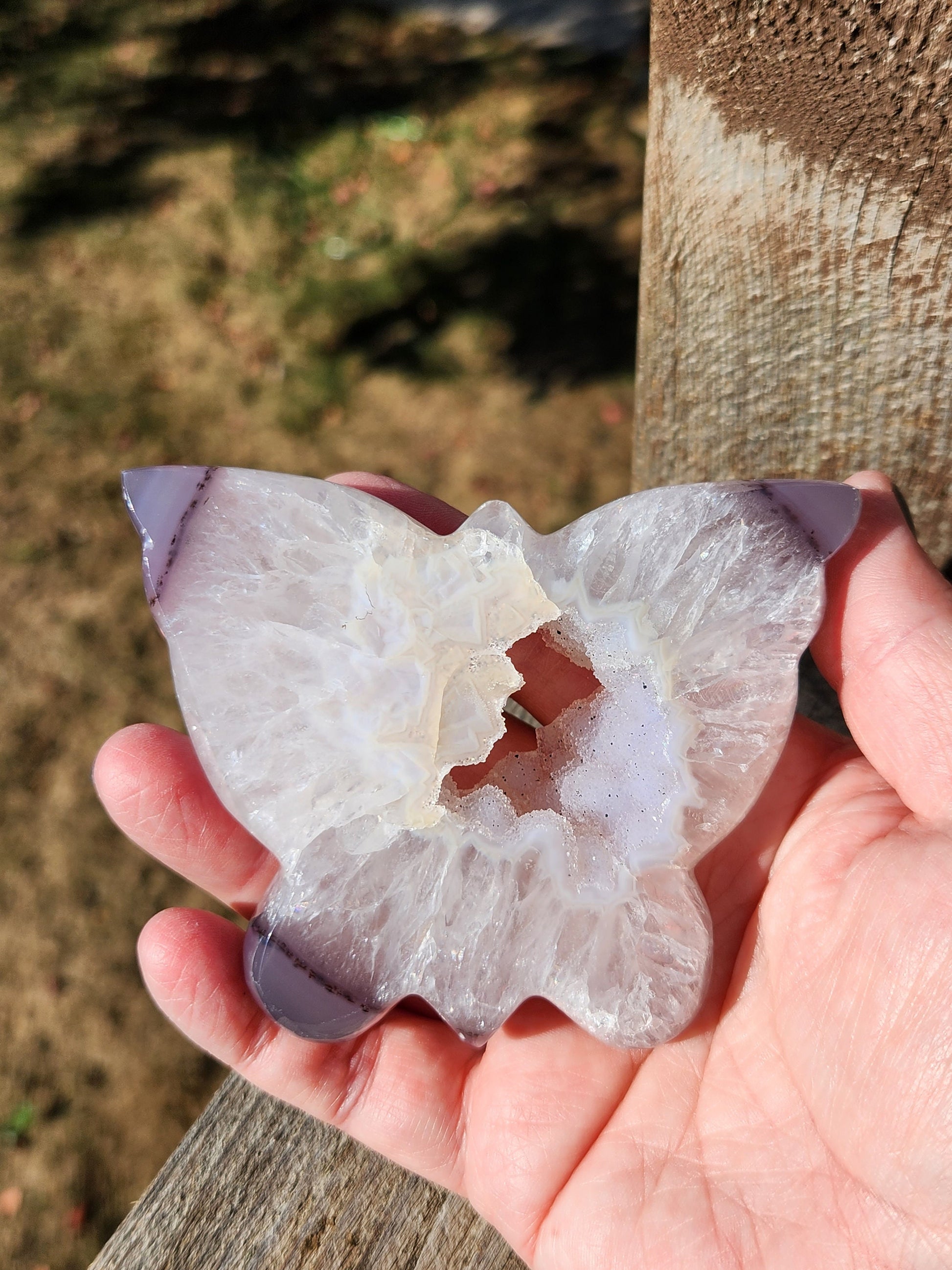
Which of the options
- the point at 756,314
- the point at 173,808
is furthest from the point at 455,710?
the point at 756,314

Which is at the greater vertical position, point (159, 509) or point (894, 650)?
point (159, 509)

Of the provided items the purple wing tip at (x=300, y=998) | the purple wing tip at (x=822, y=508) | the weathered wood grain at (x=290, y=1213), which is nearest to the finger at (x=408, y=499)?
the purple wing tip at (x=822, y=508)

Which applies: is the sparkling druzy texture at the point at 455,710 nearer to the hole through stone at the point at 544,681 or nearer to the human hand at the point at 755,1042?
the human hand at the point at 755,1042

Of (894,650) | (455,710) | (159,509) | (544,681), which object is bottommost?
(544,681)

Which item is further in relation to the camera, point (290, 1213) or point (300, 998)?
point (290, 1213)

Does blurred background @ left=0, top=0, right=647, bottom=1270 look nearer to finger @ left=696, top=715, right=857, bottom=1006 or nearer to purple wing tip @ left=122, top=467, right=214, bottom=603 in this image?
purple wing tip @ left=122, top=467, right=214, bottom=603

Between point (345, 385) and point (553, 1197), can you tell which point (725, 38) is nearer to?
point (553, 1197)

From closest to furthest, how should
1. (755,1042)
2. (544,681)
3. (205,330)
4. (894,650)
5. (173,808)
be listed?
(894,650) < (755,1042) < (173,808) < (544,681) < (205,330)

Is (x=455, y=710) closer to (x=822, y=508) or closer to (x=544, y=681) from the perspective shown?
(x=544, y=681)

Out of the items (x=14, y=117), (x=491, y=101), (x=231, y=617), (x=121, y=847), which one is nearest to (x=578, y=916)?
(x=231, y=617)
